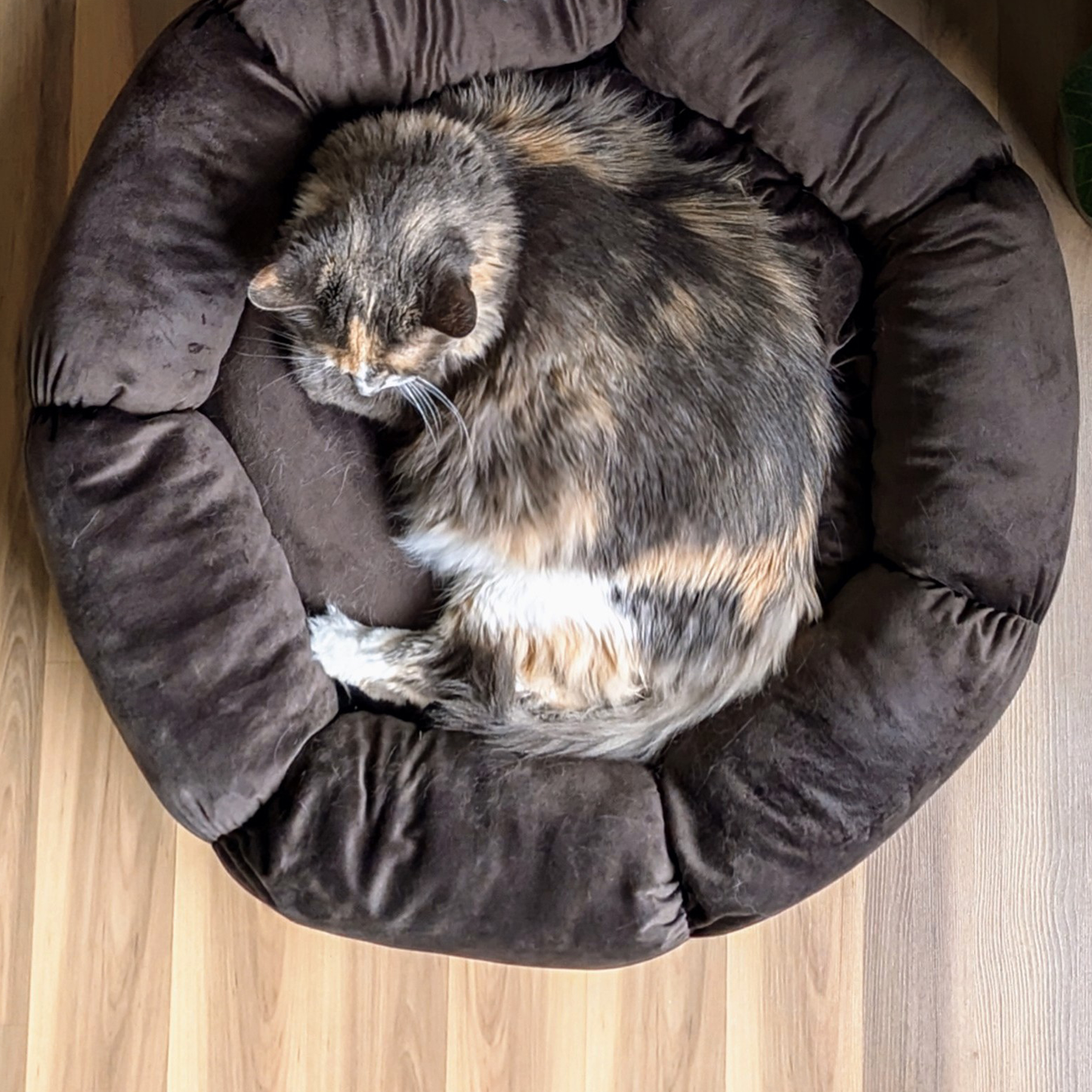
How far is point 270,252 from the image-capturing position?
167 centimetres

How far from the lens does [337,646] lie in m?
1.70

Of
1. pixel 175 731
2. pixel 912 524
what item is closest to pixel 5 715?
pixel 175 731

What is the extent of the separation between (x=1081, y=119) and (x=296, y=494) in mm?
1354

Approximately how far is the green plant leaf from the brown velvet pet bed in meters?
0.14

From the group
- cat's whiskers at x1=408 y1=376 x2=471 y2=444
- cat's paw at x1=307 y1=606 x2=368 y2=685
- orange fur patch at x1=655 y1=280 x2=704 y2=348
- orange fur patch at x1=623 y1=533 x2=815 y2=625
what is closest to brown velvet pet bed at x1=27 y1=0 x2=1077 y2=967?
cat's paw at x1=307 y1=606 x2=368 y2=685

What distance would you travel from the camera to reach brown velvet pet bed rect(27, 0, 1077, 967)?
5.21 feet

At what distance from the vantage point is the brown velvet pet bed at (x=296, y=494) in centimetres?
159

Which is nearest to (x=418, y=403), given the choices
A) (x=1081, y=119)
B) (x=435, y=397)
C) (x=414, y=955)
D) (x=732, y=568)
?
(x=435, y=397)

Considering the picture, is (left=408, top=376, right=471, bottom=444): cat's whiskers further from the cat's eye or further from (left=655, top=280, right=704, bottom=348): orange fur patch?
(left=655, top=280, right=704, bottom=348): orange fur patch

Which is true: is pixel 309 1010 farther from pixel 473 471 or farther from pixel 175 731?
pixel 473 471

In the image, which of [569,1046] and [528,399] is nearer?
[528,399]

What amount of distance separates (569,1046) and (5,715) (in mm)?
1082

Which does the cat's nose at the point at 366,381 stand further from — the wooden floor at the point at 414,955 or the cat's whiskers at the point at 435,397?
the wooden floor at the point at 414,955

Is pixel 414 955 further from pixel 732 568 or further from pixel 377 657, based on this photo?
pixel 732 568
